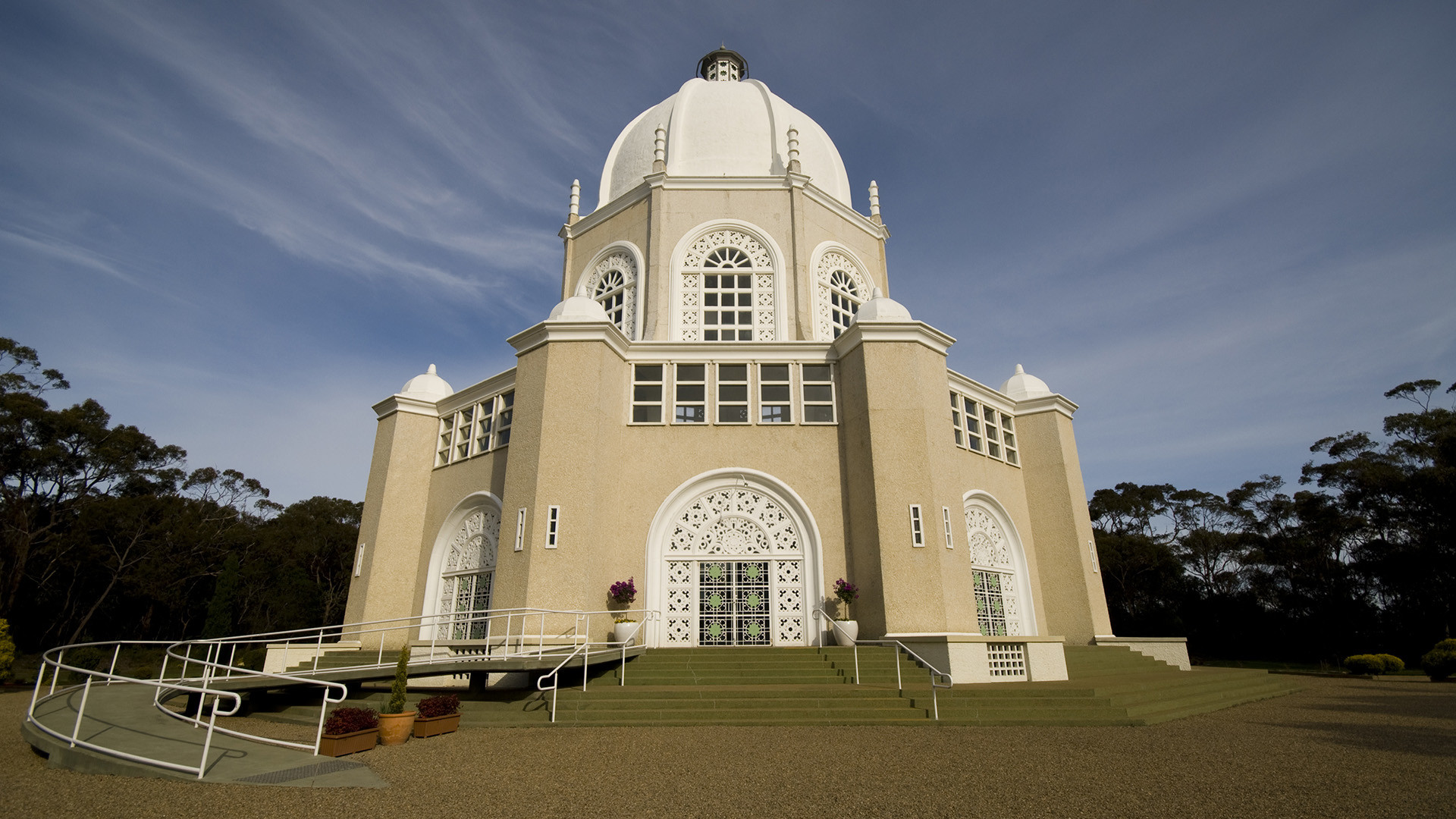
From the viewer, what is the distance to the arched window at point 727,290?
2002 cm

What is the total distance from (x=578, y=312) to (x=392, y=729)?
940cm

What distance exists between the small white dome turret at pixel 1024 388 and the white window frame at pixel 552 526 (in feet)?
40.9

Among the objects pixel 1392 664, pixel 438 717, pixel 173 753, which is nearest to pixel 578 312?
pixel 438 717

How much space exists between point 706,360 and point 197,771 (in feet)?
40.1

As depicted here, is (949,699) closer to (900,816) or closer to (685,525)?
(900,816)

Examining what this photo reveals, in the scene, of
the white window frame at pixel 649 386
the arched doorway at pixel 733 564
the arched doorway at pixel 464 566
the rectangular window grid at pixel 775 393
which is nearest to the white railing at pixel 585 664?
the arched doorway at pixel 733 564

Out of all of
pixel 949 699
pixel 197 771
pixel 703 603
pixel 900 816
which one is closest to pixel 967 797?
pixel 900 816

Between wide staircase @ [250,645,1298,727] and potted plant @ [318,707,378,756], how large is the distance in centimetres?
181

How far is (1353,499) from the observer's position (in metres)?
29.7

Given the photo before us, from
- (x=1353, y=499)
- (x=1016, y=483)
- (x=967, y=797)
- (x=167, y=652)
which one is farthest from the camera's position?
(x=1353, y=499)

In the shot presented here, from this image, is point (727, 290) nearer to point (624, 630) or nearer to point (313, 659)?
point (624, 630)

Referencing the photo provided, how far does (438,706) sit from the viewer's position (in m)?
9.33

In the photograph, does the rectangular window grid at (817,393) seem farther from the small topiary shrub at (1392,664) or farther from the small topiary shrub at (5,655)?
the small topiary shrub at (5,655)

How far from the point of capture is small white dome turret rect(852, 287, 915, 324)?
16.0 meters
